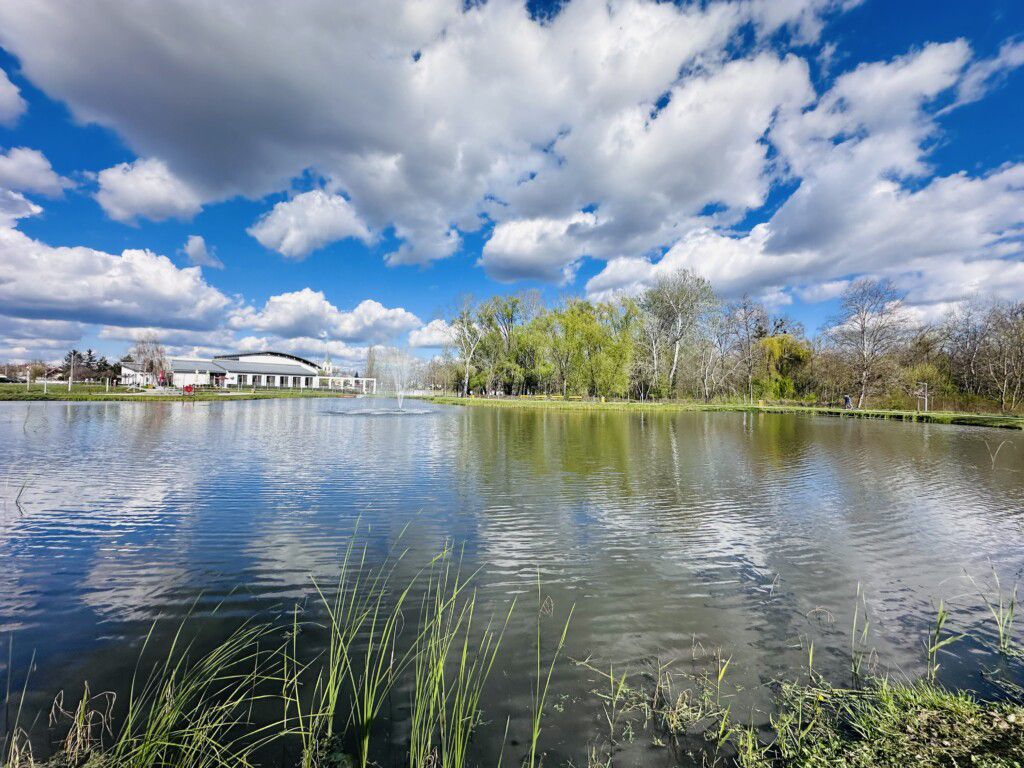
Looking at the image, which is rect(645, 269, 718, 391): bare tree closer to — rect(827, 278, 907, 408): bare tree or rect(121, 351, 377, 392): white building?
rect(827, 278, 907, 408): bare tree

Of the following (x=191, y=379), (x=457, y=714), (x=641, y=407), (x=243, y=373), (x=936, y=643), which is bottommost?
(x=457, y=714)

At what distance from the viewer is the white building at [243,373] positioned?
75.0 meters

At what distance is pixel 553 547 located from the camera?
760 cm

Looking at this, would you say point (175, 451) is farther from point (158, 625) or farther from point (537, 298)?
point (537, 298)

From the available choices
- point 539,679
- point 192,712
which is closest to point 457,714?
point 539,679

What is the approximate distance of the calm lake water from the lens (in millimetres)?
4570

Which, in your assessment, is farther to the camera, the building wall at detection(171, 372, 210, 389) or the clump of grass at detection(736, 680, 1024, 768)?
the building wall at detection(171, 372, 210, 389)

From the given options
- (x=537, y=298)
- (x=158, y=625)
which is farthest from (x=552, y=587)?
(x=537, y=298)

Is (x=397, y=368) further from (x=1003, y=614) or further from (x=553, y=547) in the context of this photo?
(x=1003, y=614)

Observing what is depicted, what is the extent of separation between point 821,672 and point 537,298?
65861 mm

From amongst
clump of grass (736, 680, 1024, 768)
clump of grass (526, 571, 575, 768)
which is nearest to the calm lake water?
clump of grass (526, 571, 575, 768)

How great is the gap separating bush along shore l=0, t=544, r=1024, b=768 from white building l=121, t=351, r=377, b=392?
75.3m

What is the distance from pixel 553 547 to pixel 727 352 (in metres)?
64.9

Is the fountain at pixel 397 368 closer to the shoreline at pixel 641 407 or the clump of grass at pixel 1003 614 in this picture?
the shoreline at pixel 641 407
